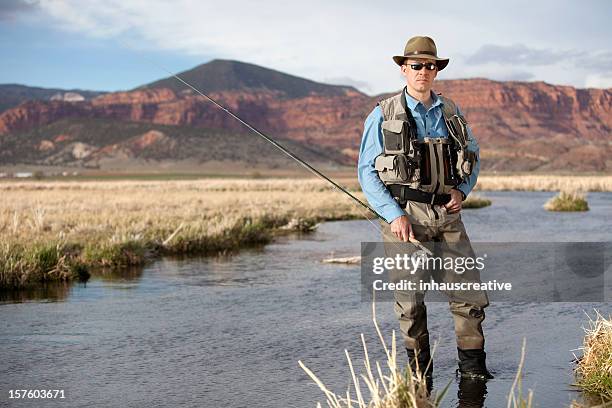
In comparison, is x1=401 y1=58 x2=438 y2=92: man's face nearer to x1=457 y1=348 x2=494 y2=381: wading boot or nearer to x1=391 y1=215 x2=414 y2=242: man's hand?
x1=391 y1=215 x2=414 y2=242: man's hand

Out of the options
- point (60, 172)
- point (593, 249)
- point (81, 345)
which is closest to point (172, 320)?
point (81, 345)

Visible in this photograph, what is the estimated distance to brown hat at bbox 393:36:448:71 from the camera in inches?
208

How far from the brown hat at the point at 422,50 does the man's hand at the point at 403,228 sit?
3.43ft

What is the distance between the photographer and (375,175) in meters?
5.37

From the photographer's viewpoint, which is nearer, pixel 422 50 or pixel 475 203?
pixel 422 50

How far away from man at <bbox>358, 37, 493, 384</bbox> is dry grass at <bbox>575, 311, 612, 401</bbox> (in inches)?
28.6

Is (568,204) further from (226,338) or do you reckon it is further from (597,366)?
(597,366)

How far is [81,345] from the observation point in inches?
267

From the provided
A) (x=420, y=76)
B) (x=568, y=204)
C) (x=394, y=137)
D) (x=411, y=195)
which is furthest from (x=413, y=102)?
(x=568, y=204)

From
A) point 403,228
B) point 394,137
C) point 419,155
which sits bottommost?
point 403,228

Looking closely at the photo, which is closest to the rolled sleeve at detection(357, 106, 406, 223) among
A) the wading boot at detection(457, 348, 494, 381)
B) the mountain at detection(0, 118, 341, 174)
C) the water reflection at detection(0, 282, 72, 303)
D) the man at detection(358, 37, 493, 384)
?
the man at detection(358, 37, 493, 384)

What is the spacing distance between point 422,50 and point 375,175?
0.86 meters

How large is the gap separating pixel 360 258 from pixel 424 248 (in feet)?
25.3

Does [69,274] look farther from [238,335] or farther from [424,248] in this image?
[424,248]
